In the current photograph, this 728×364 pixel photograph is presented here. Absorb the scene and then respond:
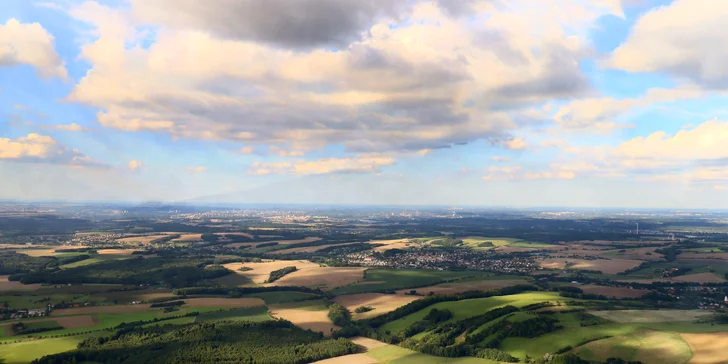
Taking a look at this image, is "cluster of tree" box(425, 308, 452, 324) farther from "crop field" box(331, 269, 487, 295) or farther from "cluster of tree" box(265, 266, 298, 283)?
"cluster of tree" box(265, 266, 298, 283)

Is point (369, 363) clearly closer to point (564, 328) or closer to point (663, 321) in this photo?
point (564, 328)

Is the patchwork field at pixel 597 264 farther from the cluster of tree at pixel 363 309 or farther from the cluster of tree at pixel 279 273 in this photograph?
the cluster of tree at pixel 363 309

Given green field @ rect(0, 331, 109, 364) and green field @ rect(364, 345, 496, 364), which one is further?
green field @ rect(364, 345, 496, 364)

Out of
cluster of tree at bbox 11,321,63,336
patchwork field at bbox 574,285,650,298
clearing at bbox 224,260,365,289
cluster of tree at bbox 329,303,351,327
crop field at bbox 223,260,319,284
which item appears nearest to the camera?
cluster of tree at bbox 11,321,63,336

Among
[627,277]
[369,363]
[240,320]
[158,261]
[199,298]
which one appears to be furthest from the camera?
[158,261]

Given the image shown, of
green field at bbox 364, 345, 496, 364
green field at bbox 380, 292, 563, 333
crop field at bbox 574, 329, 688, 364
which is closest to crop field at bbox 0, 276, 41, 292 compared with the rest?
green field at bbox 380, 292, 563, 333

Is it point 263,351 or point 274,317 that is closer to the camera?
point 263,351

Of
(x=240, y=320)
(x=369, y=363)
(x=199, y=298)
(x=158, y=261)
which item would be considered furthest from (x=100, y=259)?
(x=369, y=363)
